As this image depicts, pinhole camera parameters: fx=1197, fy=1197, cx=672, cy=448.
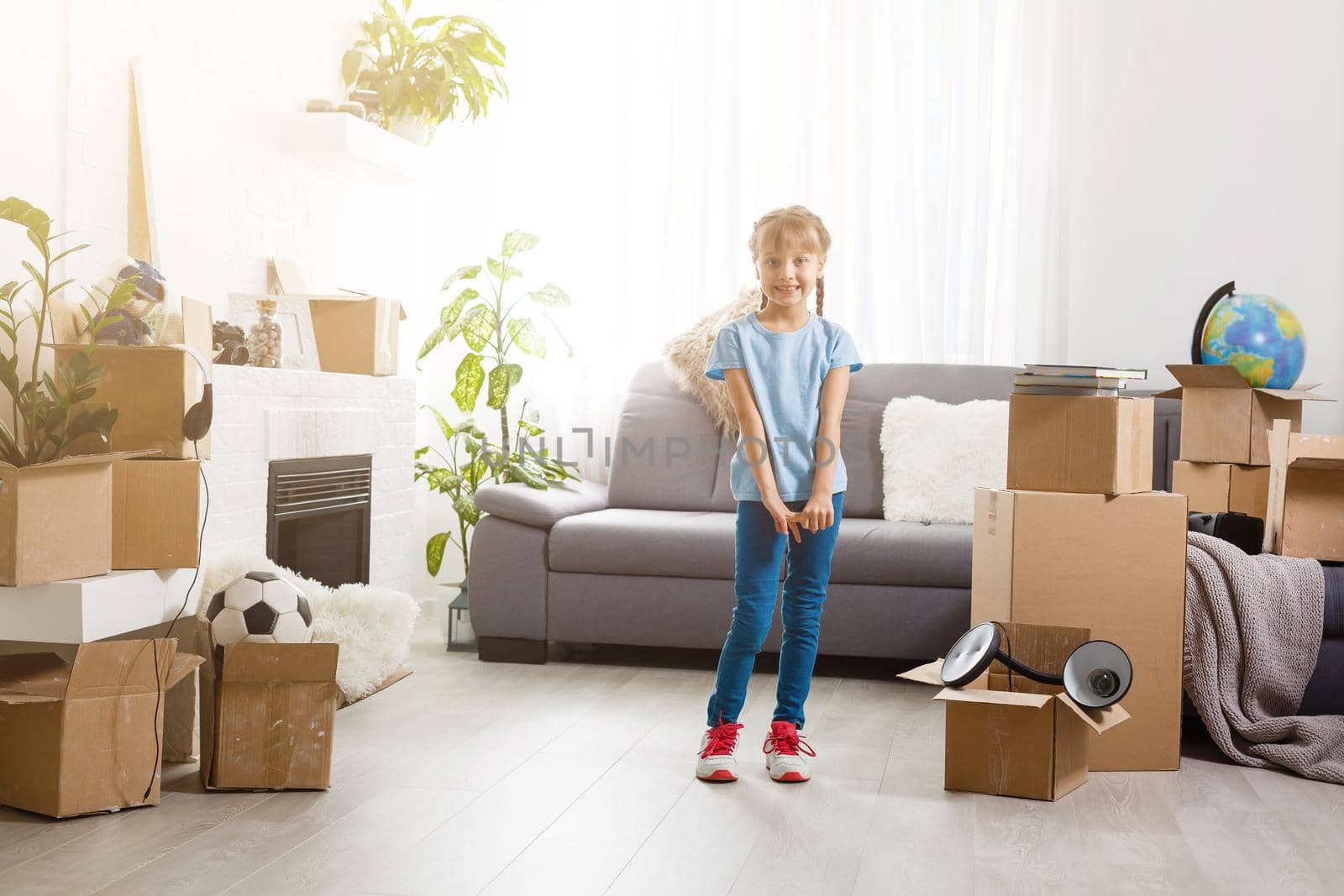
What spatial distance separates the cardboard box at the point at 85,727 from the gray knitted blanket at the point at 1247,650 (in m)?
2.10

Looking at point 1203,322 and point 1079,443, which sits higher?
point 1203,322

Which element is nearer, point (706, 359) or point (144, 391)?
point (144, 391)

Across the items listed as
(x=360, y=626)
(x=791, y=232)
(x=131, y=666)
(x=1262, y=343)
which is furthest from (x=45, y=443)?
(x=1262, y=343)

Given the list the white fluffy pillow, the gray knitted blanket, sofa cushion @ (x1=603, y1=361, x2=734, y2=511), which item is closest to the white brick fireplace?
sofa cushion @ (x1=603, y1=361, x2=734, y2=511)

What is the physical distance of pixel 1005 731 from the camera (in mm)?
2301

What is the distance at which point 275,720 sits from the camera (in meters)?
2.25

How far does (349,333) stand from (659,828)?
1.94m

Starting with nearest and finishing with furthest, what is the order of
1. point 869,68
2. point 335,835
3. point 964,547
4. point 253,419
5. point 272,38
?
point 335,835
point 253,419
point 964,547
point 272,38
point 869,68

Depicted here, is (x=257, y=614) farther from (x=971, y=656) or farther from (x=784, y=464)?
(x=971, y=656)

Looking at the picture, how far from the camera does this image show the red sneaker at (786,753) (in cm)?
237

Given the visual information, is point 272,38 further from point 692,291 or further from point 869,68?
point 869,68

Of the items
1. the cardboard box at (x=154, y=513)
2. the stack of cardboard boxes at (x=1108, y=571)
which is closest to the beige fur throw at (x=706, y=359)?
the stack of cardboard boxes at (x=1108, y=571)

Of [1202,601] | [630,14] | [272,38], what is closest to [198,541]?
[272,38]

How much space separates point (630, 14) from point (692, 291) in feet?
3.48
